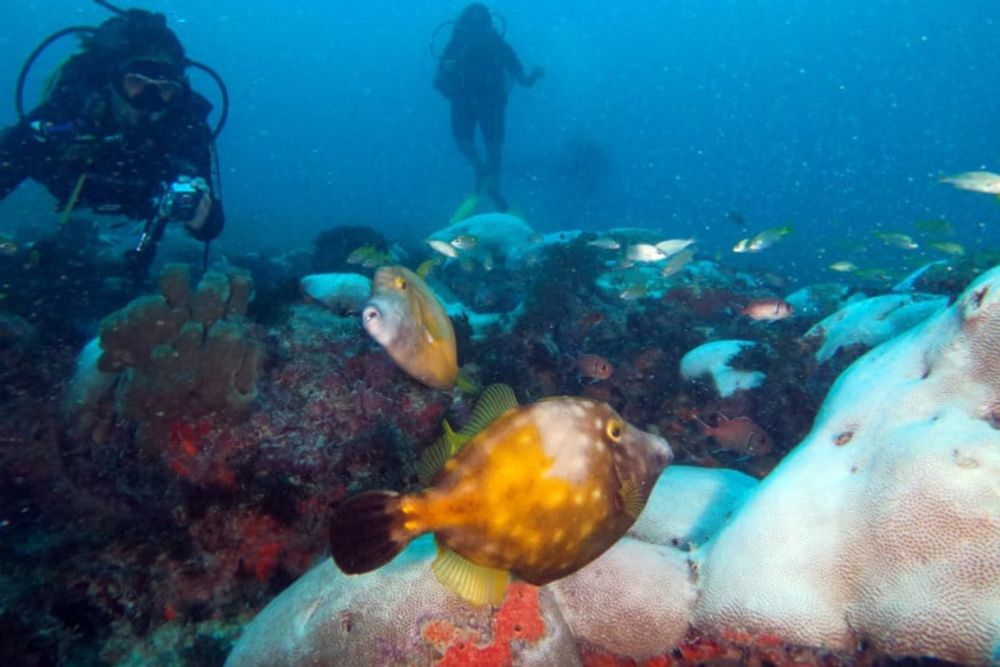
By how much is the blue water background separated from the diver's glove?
154 feet

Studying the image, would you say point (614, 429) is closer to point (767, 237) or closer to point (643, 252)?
point (643, 252)

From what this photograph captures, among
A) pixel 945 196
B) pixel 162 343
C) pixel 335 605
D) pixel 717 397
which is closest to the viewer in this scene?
pixel 335 605

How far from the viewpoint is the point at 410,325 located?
2.86 m

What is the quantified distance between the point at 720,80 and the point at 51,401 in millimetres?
175991

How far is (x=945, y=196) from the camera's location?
76.7 metres

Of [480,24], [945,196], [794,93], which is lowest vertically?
[945,196]

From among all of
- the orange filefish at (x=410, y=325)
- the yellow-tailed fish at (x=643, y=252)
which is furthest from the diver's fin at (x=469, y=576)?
the yellow-tailed fish at (x=643, y=252)

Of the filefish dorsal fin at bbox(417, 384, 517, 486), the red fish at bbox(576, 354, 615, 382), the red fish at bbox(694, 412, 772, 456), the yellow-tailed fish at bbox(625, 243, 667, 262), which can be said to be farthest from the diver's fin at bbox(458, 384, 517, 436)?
the yellow-tailed fish at bbox(625, 243, 667, 262)

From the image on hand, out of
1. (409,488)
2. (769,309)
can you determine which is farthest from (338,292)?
(769,309)

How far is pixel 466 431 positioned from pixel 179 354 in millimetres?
3033

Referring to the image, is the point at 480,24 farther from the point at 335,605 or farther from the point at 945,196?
the point at 945,196

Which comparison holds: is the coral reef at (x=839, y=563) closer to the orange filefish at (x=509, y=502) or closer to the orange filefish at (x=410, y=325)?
the orange filefish at (x=509, y=502)

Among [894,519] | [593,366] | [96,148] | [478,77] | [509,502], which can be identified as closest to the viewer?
[509,502]

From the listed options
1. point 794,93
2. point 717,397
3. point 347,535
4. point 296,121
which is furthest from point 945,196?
point 296,121
